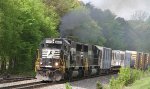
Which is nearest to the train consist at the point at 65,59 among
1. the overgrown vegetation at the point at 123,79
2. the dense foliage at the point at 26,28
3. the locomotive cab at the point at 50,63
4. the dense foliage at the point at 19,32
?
the locomotive cab at the point at 50,63

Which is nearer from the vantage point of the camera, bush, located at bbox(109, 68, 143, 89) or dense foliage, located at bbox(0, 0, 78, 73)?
bush, located at bbox(109, 68, 143, 89)

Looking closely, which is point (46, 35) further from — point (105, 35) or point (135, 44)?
point (135, 44)

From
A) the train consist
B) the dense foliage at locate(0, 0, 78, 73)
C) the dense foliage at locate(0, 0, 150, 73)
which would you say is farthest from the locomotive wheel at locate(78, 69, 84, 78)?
the dense foliage at locate(0, 0, 78, 73)

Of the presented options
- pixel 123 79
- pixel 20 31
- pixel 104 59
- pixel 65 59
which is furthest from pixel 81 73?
pixel 123 79

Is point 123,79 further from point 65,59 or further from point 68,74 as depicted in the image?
point 68,74

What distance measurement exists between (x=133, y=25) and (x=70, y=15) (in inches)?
3063

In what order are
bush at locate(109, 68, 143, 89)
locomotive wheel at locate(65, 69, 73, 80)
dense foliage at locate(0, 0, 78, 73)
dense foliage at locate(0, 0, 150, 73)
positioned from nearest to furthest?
bush at locate(109, 68, 143, 89) → locomotive wheel at locate(65, 69, 73, 80) → dense foliage at locate(0, 0, 78, 73) → dense foliage at locate(0, 0, 150, 73)

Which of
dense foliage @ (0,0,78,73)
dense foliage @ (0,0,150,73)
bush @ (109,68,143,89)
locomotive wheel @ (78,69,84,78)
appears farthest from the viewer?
dense foliage @ (0,0,150,73)

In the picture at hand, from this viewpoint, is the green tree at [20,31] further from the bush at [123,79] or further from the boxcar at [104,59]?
the bush at [123,79]

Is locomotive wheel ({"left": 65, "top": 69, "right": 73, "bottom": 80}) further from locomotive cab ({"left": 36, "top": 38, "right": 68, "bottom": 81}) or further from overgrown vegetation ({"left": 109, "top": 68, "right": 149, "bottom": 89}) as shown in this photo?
overgrown vegetation ({"left": 109, "top": 68, "right": 149, "bottom": 89})

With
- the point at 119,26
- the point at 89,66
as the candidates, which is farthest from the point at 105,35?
the point at 89,66

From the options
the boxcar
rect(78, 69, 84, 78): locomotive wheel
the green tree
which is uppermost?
the green tree

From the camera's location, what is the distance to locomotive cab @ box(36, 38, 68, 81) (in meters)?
31.8

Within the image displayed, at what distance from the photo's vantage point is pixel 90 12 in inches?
2172
